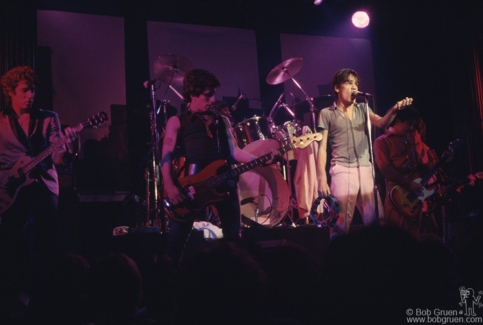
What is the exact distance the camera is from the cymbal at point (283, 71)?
8.72m

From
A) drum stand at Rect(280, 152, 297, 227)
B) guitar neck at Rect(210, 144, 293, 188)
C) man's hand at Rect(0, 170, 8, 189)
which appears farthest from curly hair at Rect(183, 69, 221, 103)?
drum stand at Rect(280, 152, 297, 227)

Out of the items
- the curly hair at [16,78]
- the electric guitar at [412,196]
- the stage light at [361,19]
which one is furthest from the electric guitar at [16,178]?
the stage light at [361,19]

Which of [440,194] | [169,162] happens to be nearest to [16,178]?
[169,162]

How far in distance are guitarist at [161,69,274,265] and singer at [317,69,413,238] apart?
4.54 feet

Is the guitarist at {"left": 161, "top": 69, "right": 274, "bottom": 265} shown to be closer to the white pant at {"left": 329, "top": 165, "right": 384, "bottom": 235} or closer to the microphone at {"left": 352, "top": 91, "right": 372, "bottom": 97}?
the white pant at {"left": 329, "top": 165, "right": 384, "bottom": 235}

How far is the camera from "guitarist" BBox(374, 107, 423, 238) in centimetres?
739

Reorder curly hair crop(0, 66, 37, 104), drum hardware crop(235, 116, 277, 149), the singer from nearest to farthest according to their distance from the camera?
curly hair crop(0, 66, 37, 104)
the singer
drum hardware crop(235, 116, 277, 149)

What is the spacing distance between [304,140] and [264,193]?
2439 mm

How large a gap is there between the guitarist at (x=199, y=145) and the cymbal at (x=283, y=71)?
3856 millimetres

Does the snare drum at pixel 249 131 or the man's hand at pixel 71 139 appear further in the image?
the snare drum at pixel 249 131

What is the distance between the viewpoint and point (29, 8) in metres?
7.05

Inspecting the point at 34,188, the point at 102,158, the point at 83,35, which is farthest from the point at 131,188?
the point at 34,188

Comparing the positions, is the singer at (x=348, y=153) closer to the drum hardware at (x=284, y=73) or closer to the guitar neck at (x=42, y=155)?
the drum hardware at (x=284, y=73)

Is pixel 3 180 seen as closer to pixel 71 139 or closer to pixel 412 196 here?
pixel 71 139
